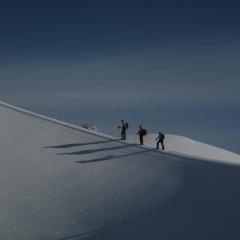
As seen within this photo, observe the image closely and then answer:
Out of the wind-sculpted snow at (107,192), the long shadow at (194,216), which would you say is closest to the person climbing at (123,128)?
the wind-sculpted snow at (107,192)

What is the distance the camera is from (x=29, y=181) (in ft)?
115

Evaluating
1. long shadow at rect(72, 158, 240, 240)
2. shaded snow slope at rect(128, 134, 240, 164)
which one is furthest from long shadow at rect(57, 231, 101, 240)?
shaded snow slope at rect(128, 134, 240, 164)

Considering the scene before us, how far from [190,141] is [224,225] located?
31.0m

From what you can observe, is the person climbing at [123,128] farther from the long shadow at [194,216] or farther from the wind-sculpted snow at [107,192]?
the long shadow at [194,216]

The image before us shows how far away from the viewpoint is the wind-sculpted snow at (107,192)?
29.2m

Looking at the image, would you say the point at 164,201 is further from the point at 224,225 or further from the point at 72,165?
the point at 72,165

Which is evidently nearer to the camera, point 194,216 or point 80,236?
point 80,236

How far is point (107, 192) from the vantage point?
33.1 m

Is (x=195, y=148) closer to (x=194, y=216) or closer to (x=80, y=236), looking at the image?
(x=194, y=216)

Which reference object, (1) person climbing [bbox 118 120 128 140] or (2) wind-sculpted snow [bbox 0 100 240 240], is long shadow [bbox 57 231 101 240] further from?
(1) person climbing [bbox 118 120 128 140]

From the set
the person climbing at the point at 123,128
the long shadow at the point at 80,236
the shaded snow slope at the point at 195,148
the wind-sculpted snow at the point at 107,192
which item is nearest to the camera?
the long shadow at the point at 80,236

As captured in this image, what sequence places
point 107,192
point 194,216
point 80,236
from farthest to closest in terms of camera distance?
1. point 107,192
2. point 194,216
3. point 80,236

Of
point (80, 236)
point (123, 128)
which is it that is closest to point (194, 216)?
point (80, 236)

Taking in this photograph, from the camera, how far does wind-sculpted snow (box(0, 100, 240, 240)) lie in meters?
29.2
